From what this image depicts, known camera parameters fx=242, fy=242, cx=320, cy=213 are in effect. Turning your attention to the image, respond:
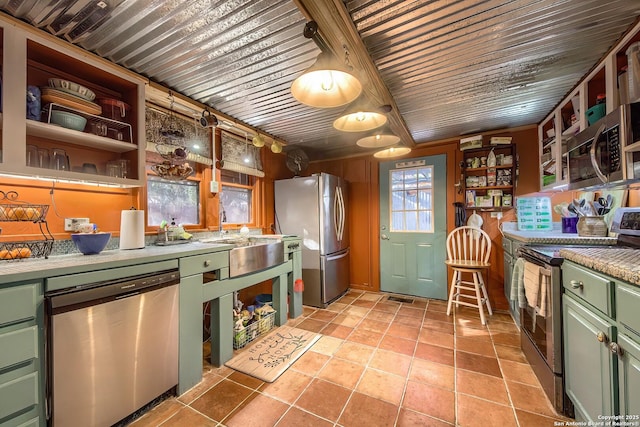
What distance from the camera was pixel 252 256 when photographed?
2.18 metres

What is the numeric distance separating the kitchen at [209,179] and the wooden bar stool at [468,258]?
0.64 feet

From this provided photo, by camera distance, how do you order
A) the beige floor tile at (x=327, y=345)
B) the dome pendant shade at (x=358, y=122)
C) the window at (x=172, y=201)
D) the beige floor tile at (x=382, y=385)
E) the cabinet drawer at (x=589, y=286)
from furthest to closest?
the window at (x=172, y=201) < the beige floor tile at (x=327, y=345) < the dome pendant shade at (x=358, y=122) < the beige floor tile at (x=382, y=385) < the cabinet drawer at (x=589, y=286)

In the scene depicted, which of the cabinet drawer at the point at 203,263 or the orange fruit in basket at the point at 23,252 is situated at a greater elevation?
the orange fruit in basket at the point at 23,252

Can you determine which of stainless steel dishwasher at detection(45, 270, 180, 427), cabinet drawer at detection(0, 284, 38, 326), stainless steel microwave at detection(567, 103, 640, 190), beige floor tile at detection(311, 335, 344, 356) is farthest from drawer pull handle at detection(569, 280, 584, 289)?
cabinet drawer at detection(0, 284, 38, 326)

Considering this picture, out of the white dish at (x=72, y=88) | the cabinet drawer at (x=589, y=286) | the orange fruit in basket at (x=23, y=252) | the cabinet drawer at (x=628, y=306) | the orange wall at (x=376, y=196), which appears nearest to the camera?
the cabinet drawer at (x=628, y=306)

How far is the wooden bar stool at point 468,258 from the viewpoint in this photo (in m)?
2.77

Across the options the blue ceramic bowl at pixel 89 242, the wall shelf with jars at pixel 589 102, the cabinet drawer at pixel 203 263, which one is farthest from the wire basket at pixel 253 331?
the wall shelf with jars at pixel 589 102

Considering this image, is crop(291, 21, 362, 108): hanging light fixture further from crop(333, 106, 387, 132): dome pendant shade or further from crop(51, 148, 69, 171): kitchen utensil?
crop(51, 148, 69, 171): kitchen utensil

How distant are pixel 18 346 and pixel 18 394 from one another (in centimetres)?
20

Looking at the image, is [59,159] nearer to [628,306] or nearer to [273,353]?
[273,353]

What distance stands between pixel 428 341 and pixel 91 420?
2.39 m

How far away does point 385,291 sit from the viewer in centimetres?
371

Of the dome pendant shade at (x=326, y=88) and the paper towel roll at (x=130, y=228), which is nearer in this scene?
the dome pendant shade at (x=326, y=88)

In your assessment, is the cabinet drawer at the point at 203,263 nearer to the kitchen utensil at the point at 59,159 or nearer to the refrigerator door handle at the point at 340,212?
the kitchen utensil at the point at 59,159
